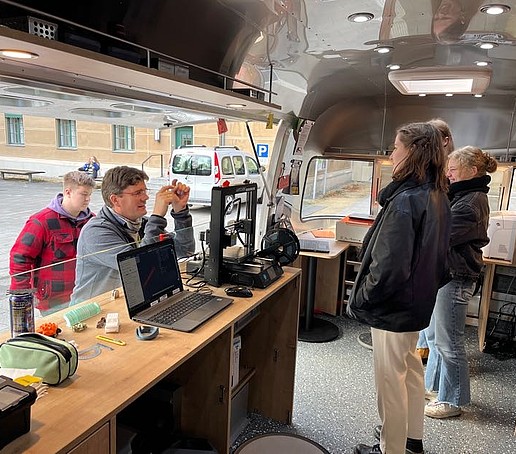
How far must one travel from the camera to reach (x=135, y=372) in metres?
1.41

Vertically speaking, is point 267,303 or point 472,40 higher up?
point 472,40

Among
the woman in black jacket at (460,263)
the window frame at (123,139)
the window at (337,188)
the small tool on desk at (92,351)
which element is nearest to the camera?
the small tool on desk at (92,351)

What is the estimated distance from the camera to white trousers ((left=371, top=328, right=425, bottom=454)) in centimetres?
210

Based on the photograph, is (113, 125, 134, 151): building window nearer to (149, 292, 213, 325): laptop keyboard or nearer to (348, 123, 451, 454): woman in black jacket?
(149, 292, 213, 325): laptop keyboard

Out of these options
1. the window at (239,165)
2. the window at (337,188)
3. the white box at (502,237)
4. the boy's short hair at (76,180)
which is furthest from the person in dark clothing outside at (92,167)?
the window at (239,165)

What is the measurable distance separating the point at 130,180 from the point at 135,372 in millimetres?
1122

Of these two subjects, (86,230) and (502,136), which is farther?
(502,136)

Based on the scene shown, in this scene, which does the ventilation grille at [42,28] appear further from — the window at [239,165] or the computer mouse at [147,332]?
the window at [239,165]

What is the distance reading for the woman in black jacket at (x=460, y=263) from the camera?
2.55m

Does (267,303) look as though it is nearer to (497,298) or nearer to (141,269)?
(141,269)

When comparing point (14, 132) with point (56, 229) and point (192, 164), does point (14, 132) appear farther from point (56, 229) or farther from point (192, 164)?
point (192, 164)

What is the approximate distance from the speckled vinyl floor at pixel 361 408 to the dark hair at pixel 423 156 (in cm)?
147

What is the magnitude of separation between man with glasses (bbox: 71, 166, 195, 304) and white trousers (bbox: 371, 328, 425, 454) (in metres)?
1.22

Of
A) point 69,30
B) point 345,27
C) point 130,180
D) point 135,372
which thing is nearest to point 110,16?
point 69,30
